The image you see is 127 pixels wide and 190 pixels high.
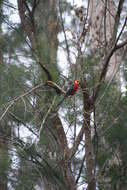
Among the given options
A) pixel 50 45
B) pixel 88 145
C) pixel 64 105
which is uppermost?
pixel 50 45

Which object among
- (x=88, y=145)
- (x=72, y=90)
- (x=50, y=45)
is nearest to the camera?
(x=72, y=90)

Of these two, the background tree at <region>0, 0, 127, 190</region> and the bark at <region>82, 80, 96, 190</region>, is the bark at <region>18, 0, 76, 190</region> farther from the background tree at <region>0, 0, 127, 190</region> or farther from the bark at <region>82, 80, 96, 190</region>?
the bark at <region>82, 80, 96, 190</region>

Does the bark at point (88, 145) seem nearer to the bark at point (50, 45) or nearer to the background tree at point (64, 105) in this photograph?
the background tree at point (64, 105)

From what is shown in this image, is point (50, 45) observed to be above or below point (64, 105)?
above

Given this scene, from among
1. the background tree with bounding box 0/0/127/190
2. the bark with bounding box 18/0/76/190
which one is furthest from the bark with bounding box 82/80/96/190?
the bark with bounding box 18/0/76/190

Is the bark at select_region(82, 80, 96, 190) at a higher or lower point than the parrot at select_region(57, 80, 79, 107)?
lower

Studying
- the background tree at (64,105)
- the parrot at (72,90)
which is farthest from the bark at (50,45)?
the parrot at (72,90)

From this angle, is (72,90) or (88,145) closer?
(72,90)

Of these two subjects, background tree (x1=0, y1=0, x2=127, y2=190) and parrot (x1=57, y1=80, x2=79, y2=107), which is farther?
background tree (x1=0, y1=0, x2=127, y2=190)

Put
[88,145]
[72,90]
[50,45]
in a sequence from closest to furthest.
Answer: [72,90] → [88,145] → [50,45]

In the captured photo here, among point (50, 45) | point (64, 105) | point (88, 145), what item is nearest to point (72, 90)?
point (64, 105)

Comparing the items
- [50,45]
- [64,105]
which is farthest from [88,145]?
[50,45]

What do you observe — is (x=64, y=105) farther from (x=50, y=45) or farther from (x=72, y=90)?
(x=50, y=45)

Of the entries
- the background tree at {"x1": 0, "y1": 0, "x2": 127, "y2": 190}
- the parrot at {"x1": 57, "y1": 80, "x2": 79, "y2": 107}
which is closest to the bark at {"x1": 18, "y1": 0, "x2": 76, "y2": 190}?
the background tree at {"x1": 0, "y1": 0, "x2": 127, "y2": 190}
